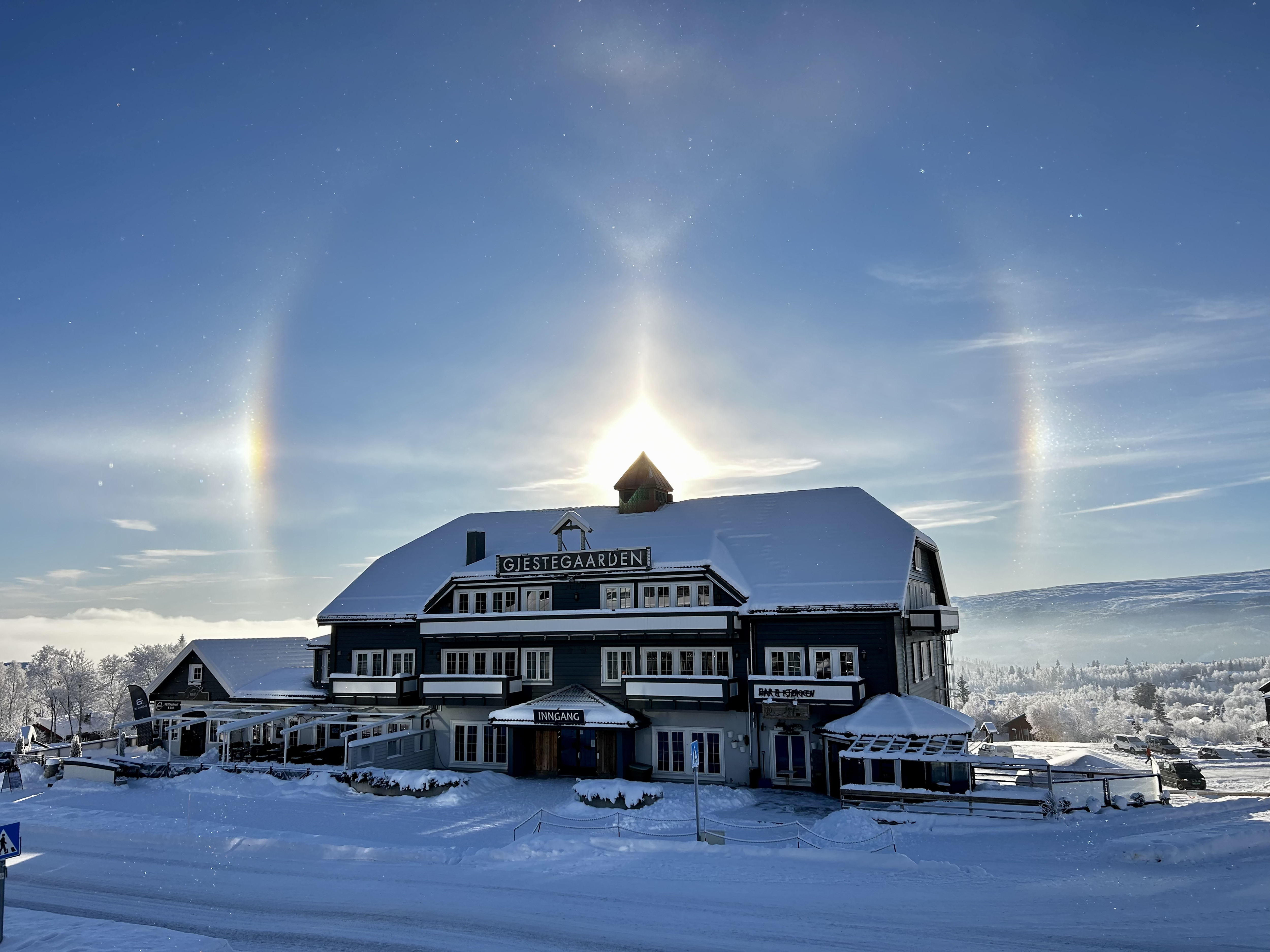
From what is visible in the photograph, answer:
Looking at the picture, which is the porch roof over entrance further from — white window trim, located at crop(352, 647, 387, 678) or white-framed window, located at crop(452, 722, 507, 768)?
white window trim, located at crop(352, 647, 387, 678)

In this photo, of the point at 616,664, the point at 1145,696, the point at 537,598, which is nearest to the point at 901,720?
the point at 616,664

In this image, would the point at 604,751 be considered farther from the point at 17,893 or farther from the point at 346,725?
the point at 17,893

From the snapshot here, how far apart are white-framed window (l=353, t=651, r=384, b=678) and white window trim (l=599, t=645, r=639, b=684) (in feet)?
46.2

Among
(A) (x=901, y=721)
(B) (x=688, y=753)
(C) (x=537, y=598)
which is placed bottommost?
(B) (x=688, y=753)

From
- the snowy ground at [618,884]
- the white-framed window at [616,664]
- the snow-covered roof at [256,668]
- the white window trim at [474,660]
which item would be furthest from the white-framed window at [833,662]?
the snow-covered roof at [256,668]

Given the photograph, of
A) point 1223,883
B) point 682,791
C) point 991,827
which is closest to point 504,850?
point 682,791

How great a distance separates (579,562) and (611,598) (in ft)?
8.47

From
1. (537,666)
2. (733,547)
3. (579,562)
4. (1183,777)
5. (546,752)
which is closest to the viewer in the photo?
(546,752)

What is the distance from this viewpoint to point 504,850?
79.8 feet

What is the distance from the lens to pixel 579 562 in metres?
43.2

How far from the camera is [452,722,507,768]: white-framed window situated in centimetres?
4388

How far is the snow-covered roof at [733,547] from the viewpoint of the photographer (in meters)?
39.4

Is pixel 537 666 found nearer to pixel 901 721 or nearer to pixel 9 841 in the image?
pixel 901 721

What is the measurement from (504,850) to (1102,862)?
16870 mm
